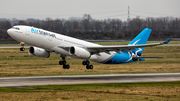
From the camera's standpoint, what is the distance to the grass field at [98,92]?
26.5 meters

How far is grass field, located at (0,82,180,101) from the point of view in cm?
2652

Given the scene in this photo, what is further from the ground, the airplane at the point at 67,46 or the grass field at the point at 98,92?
the airplane at the point at 67,46

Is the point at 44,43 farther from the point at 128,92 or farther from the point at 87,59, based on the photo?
the point at 128,92

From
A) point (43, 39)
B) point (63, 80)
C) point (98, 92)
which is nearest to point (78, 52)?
point (63, 80)

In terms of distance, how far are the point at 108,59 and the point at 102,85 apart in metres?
14.4

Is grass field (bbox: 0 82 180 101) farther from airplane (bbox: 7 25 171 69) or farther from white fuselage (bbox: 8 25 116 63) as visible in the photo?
white fuselage (bbox: 8 25 116 63)

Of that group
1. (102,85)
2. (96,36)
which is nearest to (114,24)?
(96,36)

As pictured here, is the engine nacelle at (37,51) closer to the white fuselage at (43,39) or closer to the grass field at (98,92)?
the white fuselage at (43,39)

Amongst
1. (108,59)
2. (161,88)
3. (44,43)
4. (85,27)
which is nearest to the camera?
(161,88)

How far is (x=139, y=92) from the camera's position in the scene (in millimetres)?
29672

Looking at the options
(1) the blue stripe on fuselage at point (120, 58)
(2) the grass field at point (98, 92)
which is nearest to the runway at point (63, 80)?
(2) the grass field at point (98, 92)

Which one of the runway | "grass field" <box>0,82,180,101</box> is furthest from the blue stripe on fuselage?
"grass field" <box>0,82,180,101</box>

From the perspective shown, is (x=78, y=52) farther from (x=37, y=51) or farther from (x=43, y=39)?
(x=37, y=51)

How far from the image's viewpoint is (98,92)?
29359 mm
